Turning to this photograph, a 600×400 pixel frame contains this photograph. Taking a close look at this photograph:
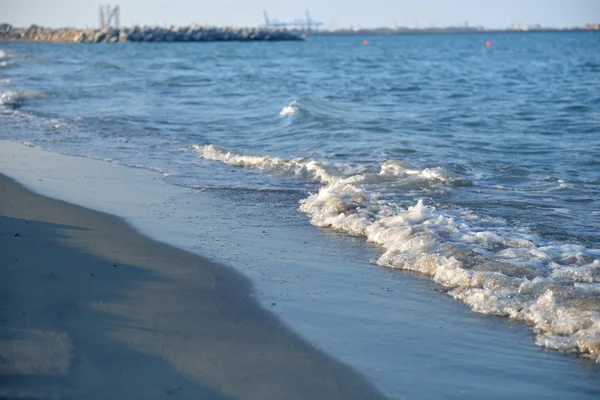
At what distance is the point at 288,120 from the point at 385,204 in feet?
A: 25.5

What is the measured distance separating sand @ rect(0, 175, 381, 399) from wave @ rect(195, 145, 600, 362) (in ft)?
4.80

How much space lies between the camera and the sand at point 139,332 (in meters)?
3.62

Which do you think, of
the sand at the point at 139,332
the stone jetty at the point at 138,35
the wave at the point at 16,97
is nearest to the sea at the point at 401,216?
the wave at the point at 16,97

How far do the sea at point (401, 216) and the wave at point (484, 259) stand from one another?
17mm

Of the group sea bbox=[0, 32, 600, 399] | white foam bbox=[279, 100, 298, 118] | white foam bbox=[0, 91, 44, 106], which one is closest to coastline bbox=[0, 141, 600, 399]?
sea bbox=[0, 32, 600, 399]

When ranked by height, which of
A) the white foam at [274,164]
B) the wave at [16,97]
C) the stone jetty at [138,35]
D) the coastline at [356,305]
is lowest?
the coastline at [356,305]

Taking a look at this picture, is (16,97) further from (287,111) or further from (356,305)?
(356,305)

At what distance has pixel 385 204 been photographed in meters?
7.77

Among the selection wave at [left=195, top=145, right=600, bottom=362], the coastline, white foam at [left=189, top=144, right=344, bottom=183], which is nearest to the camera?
the coastline

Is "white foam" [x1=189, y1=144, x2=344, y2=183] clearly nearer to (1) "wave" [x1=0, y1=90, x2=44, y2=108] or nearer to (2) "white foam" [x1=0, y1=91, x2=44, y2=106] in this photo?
(1) "wave" [x1=0, y1=90, x2=44, y2=108]

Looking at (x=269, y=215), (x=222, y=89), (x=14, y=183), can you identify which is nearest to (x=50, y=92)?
(x=222, y=89)

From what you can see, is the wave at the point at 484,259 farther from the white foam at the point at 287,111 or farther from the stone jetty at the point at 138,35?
the stone jetty at the point at 138,35

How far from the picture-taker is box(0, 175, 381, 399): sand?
362 centimetres

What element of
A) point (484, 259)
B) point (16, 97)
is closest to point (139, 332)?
point (484, 259)
